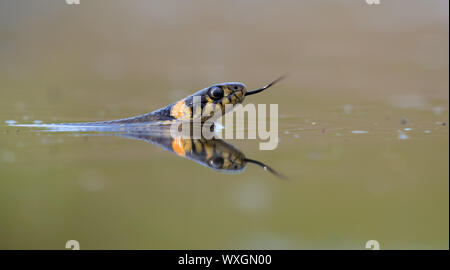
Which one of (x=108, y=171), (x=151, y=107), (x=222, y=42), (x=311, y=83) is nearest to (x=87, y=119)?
(x=151, y=107)

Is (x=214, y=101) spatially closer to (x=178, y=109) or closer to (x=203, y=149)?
(x=178, y=109)

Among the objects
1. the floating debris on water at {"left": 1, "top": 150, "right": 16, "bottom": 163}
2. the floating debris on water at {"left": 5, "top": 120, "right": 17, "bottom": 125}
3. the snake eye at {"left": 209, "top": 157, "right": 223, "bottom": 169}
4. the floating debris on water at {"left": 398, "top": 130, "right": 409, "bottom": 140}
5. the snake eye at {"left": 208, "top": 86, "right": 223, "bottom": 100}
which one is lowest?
the snake eye at {"left": 209, "top": 157, "right": 223, "bottom": 169}

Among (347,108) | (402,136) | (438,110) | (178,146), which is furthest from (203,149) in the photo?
(438,110)

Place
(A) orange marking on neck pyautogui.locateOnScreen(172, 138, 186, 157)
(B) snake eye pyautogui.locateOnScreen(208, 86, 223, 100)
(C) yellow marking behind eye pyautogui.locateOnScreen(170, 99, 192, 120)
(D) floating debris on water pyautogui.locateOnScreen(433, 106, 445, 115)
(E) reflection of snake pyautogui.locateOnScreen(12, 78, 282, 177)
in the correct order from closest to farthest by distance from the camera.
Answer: (E) reflection of snake pyautogui.locateOnScreen(12, 78, 282, 177), (A) orange marking on neck pyautogui.locateOnScreen(172, 138, 186, 157), (B) snake eye pyautogui.locateOnScreen(208, 86, 223, 100), (C) yellow marking behind eye pyautogui.locateOnScreen(170, 99, 192, 120), (D) floating debris on water pyautogui.locateOnScreen(433, 106, 445, 115)

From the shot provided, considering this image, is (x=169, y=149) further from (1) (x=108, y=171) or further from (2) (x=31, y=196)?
(2) (x=31, y=196)

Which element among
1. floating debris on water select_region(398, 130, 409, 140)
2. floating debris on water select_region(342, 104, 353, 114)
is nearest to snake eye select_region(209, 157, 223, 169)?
floating debris on water select_region(398, 130, 409, 140)

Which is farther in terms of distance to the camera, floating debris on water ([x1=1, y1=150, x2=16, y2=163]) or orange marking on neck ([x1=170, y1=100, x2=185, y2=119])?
orange marking on neck ([x1=170, y1=100, x2=185, y2=119])

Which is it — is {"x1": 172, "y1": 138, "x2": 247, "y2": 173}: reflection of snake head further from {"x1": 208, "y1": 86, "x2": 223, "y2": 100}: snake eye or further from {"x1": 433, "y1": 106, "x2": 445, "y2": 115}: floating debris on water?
{"x1": 433, "y1": 106, "x2": 445, "y2": 115}: floating debris on water

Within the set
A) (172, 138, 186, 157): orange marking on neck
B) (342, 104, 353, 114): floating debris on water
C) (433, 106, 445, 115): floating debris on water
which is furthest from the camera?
(342, 104, 353, 114): floating debris on water
